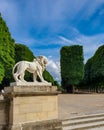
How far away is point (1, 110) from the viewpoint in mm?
7223

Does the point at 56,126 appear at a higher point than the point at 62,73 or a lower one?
lower

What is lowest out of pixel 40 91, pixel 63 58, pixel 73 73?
pixel 40 91

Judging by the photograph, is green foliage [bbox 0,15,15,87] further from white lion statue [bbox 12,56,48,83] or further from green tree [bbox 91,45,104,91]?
white lion statue [bbox 12,56,48,83]

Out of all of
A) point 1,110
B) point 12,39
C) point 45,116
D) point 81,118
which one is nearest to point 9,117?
point 1,110

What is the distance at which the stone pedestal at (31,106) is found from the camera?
23.1 feet

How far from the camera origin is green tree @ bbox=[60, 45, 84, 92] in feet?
107

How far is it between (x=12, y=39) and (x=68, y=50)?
338 inches

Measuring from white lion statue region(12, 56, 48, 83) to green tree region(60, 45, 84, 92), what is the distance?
24.9m

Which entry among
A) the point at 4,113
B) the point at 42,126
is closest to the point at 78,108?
the point at 42,126

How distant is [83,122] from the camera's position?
862 centimetres

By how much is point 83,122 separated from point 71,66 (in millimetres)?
24401

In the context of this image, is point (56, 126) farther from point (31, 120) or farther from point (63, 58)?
point (63, 58)

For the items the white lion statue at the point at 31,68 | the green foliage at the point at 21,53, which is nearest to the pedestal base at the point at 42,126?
the white lion statue at the point at 31,68

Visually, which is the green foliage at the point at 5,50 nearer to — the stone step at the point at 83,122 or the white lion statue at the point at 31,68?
the stone step at the point at 83,122
